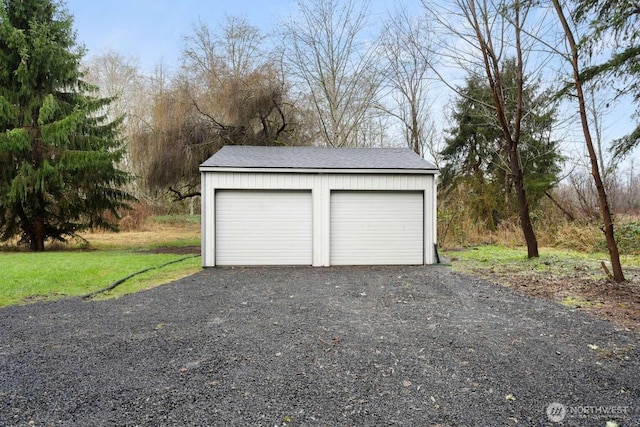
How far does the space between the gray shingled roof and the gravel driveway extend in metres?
4.04

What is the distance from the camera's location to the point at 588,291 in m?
5.71

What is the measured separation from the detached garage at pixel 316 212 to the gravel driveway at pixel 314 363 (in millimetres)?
3328

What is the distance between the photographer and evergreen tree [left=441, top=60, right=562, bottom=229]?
14.2 metres

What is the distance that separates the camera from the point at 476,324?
13.9 ft

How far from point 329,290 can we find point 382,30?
13.9m

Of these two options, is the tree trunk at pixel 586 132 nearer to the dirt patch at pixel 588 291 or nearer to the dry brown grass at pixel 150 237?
the dirt patch at pixel 588 291

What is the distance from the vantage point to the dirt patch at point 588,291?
15.0 ft

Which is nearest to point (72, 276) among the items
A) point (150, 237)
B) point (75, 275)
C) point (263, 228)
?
point (75, 275)

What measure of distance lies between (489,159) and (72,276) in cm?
1530

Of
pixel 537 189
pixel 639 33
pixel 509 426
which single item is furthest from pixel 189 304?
pixel 537 189

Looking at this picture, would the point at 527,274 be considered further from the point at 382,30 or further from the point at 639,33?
the point at 382,30

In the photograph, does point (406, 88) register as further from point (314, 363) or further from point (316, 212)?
point (314, 363)

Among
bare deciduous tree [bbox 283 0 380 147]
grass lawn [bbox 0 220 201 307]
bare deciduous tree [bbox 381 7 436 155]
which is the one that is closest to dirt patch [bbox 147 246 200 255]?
grass lawn [bbox 0 220 201 307]

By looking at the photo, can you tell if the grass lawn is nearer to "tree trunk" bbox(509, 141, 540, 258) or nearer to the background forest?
the background forest
